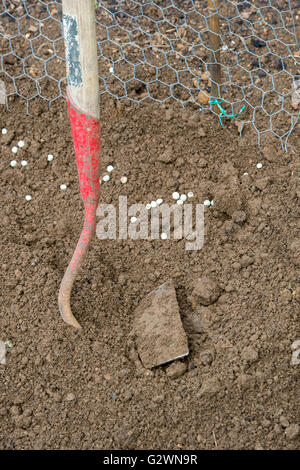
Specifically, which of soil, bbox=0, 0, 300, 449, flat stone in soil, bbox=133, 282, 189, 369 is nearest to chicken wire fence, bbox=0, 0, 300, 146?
soil, bbox=0, 0, 300, 449

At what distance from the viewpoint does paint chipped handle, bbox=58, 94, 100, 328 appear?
74.0 inches

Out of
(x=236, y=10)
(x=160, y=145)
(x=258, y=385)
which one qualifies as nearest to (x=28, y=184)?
(x=160, y=145)

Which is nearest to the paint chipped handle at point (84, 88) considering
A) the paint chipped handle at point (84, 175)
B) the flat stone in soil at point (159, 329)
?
the paint chipped handle at point (84, 175)

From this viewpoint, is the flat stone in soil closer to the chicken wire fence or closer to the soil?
the soil

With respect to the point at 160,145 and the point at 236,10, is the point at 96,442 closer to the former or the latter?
the point at 160,145

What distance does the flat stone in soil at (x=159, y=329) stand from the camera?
218 centimetres

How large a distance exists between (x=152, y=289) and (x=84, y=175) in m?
0.65

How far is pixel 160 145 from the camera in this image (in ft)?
9.17

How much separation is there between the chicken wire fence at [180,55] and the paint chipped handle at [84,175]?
1049mm

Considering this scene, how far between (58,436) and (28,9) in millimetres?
2398

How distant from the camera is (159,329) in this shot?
224cm

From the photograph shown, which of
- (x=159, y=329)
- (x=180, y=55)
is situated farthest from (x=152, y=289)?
(x=180, y=55)

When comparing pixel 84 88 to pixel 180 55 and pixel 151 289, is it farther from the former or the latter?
pixel 180 55

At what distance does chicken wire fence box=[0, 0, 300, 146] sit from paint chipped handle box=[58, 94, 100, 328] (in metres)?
1.05
